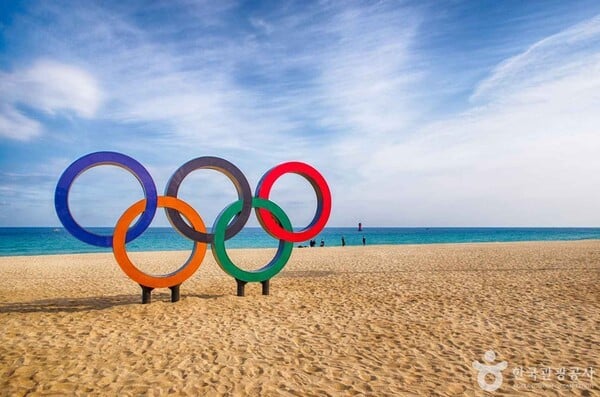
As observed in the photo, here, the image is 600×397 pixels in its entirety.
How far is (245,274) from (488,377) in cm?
761

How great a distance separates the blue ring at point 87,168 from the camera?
10.0 metres

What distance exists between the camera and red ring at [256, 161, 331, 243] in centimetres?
1222

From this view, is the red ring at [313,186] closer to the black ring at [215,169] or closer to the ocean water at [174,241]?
the black ring at [215,169]

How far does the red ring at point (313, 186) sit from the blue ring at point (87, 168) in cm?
319

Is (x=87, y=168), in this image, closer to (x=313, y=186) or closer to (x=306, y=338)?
(x=313, y=186)

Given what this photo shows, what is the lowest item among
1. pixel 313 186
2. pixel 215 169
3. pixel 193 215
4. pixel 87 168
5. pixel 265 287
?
pixel 265 287

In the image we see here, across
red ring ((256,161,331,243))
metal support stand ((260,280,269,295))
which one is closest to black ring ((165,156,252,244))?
red ring ((256,161,331,243))

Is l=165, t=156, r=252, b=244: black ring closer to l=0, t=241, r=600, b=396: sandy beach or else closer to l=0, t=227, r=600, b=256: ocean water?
l=0, t=241, r=600, b=396: sandy beach

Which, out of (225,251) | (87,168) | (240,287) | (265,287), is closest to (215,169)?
(225,251)

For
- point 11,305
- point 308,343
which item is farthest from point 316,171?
point 11,305

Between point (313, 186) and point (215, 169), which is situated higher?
point (215, 169)

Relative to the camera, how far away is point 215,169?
11.9 meters

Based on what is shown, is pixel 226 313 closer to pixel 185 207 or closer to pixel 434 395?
pixel 185 207

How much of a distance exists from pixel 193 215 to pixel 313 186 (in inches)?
157
